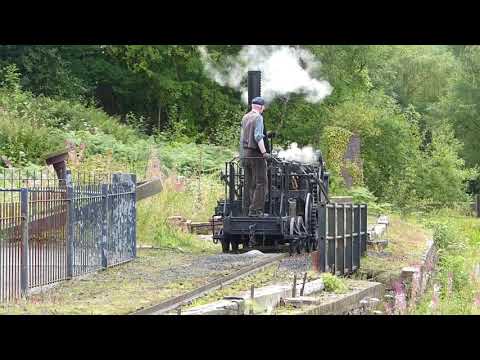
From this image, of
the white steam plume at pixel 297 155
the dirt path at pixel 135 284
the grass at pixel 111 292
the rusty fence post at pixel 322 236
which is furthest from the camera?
the white steam plume at pixel 297 155

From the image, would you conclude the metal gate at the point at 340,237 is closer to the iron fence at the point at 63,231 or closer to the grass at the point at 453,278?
the grass at the point at 453,278

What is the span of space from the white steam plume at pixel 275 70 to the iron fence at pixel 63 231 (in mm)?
8662

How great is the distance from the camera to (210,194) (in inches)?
1018

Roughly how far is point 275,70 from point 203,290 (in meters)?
13.1

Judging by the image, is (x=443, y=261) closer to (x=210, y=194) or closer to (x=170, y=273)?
(x=210, y=194)

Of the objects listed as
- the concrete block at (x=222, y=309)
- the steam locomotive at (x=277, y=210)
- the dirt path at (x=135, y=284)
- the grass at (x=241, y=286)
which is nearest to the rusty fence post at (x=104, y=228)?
the dirt path at (x=135, y=284)

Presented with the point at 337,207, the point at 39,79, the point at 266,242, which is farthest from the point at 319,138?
the point at 337,207

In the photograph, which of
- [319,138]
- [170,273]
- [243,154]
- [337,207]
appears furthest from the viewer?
[319,138]

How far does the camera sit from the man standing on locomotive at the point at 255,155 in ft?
60.8

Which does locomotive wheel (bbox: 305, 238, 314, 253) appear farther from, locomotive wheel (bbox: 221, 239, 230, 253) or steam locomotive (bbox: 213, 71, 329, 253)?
locomotive wheel (bbox: 221, 239, 230, 253)

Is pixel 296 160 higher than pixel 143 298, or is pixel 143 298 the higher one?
pixel 296 160

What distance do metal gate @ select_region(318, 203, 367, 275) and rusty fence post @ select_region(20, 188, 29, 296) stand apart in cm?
489

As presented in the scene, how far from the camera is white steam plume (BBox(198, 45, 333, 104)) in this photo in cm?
2647
